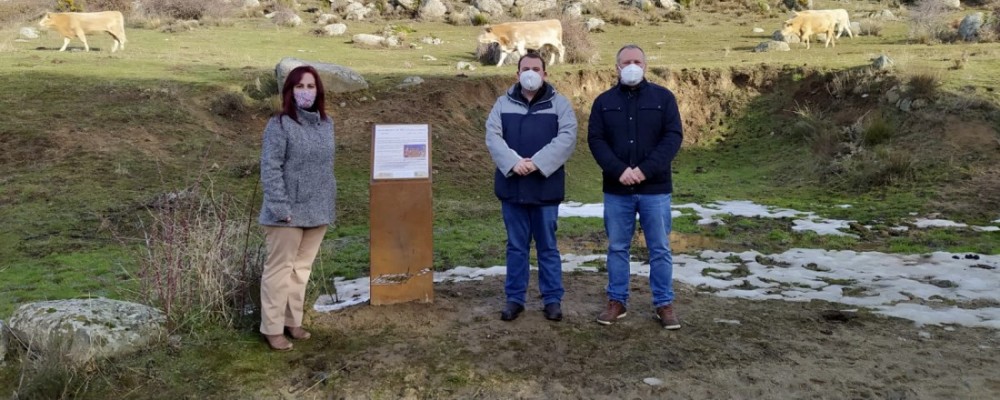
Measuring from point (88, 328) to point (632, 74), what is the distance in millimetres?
4051

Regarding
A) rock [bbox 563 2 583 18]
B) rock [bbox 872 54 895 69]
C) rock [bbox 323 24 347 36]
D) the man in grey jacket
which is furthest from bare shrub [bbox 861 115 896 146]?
rock [bbox 563 2 583 18]

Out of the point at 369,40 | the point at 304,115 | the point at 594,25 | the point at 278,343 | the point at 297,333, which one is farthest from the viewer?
the point at 594,25

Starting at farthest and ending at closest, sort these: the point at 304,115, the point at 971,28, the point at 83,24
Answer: the point at 971,28 < the point at 83,24 < the point at 304,115

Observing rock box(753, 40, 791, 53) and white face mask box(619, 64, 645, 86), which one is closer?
white face mask box(619, 64, 645, 86)

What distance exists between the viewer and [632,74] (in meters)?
5.18

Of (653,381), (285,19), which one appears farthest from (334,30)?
(653,381)

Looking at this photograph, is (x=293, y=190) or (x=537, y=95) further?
(x=537, y=95)

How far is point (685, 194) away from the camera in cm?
1245

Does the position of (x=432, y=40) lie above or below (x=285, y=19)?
below

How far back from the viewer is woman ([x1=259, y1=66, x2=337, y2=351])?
4.56 meters

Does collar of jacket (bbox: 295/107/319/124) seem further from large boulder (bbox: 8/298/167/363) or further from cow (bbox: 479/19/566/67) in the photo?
cow (bbox: 479/19/566/67)

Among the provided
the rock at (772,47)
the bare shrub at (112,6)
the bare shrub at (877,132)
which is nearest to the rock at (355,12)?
the bare shrub at (112,6)

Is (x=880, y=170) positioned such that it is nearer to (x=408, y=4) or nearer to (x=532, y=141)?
(x=532, y=141)

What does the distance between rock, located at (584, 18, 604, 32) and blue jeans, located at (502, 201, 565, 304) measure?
84.4 feet
